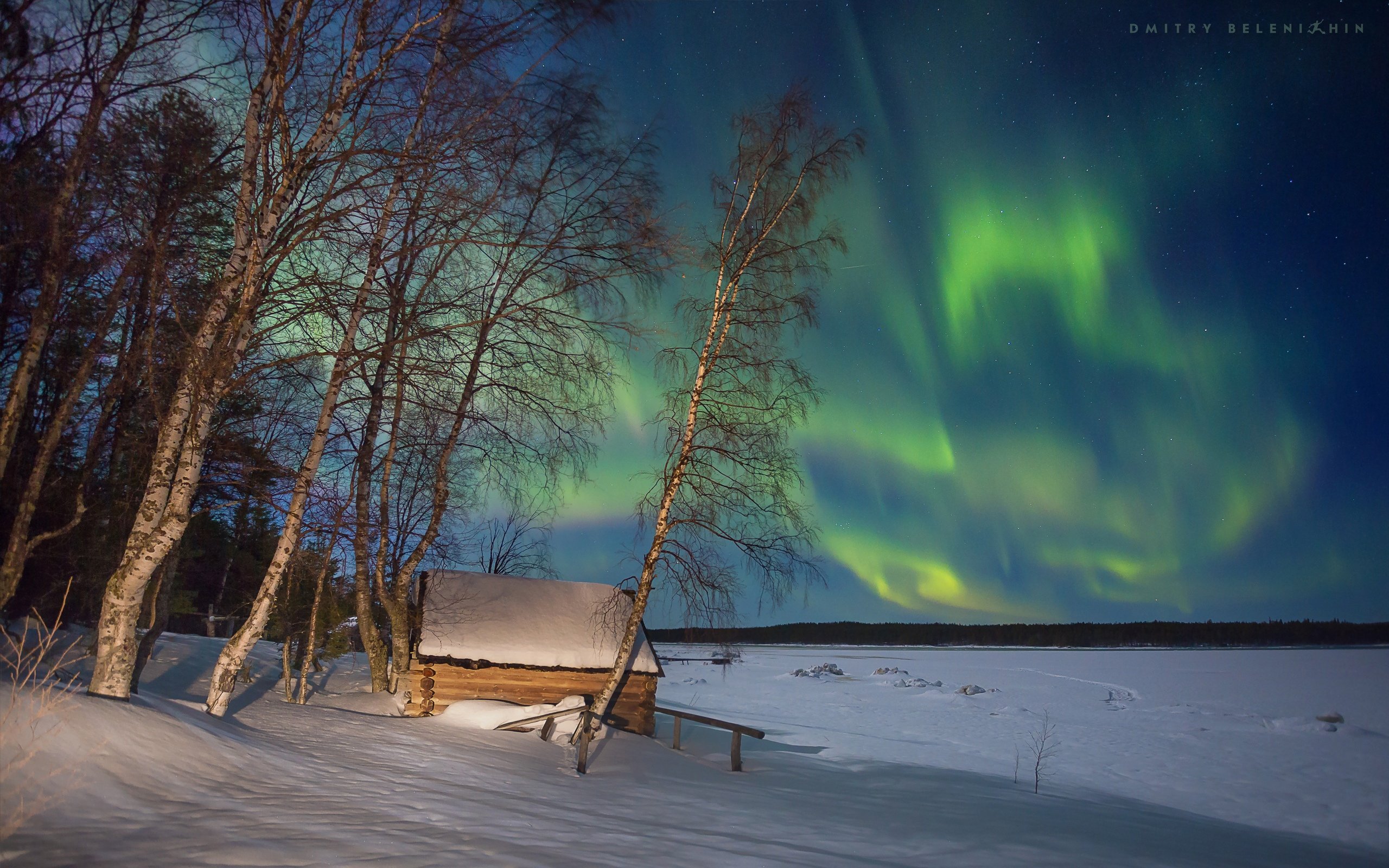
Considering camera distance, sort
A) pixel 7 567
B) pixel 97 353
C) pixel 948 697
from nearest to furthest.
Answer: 1. pixel 7 567
2. pixel 97 353
3. pixel 948 697

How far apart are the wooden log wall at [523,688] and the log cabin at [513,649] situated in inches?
0.6

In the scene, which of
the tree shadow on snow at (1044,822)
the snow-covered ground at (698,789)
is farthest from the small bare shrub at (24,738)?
the tree shadow on snow at (1044,822)

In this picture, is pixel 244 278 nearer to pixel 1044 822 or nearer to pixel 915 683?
pixel 1044 822

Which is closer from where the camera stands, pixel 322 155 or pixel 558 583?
pixel 322 155

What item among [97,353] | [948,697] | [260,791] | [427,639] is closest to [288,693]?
[427,639]

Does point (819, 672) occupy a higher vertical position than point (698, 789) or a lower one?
lower

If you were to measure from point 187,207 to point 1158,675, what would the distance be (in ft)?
167

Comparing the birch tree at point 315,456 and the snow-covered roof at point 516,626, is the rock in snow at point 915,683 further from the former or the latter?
the birch tree at point 315,456

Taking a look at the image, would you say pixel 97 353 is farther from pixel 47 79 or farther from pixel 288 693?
pixel 288 693

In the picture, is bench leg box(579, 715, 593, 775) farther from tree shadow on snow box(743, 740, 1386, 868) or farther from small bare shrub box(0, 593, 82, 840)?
small bare shrub box(0, 593, 82, 840)

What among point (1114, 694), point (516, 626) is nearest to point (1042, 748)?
point (516, 626)

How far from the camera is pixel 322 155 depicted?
9.38 meters

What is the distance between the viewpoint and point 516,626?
17234 millimetres

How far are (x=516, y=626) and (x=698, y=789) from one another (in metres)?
7.22
